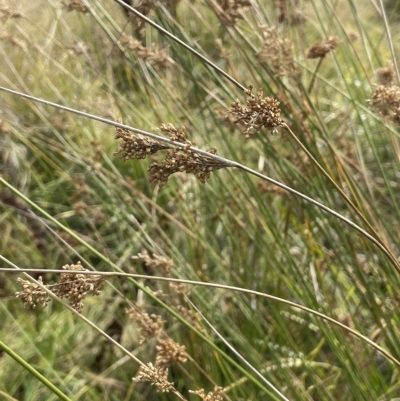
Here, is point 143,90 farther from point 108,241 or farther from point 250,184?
point 108,241

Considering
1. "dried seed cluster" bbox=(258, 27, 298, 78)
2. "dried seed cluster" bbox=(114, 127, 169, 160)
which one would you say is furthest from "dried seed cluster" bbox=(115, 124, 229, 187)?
"dried seed cluster" bbox=(258, 27, 298, 78)

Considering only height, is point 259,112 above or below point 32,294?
above

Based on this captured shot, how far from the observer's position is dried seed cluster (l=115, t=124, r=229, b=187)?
46 cm

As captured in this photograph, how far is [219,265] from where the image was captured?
1183 millimetres

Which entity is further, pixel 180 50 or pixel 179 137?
pixel 180 50

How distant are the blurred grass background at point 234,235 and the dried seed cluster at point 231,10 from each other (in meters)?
0.01

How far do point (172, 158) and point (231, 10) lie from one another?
505 mm

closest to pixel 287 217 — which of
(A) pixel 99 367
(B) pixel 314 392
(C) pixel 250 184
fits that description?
(C) pixel 250 184

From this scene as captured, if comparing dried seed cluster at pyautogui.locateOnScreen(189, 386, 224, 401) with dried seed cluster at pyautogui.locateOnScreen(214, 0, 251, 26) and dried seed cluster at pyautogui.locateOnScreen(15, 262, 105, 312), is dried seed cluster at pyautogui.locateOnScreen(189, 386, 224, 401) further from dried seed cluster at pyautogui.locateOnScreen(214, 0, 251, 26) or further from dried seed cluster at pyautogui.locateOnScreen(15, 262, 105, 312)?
dried seed cluster at pyautogui.locateOnScreen(214, 0, 251, 26)

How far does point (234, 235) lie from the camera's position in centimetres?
130

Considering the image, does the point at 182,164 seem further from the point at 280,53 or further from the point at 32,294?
the point at 280,53

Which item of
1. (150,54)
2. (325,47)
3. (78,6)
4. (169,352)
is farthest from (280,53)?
(169,352)

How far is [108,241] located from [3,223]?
38cm

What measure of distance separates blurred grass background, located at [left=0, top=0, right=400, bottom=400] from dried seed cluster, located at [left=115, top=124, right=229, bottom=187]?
0.99 feet
